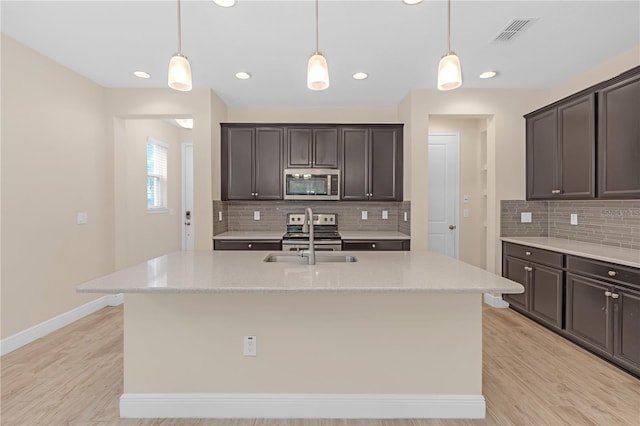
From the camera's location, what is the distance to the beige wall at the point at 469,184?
Result: 5.35 m

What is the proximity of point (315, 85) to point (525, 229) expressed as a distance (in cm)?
368

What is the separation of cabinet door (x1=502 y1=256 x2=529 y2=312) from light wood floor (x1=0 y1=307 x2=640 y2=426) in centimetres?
52

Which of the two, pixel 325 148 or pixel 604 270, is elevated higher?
pixel 325 148

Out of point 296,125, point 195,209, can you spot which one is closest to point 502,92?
point 296,125

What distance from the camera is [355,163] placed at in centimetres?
482

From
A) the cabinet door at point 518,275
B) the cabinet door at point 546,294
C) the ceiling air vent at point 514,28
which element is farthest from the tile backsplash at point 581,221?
the ceiling air vent at point 514,28

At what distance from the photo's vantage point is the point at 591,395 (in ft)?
7.75

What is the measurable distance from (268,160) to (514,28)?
3162 mm

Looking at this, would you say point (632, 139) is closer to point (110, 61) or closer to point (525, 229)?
point (525, 229)

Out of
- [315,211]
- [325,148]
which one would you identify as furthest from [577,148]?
[315,211]

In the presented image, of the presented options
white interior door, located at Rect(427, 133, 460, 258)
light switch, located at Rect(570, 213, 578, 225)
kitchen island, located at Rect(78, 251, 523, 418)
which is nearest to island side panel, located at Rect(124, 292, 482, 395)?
kitchen island, located at Rect(78, 251, 523, 418)

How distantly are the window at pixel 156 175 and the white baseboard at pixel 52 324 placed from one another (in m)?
1.57

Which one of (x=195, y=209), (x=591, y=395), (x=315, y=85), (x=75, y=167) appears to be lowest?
(x=591, y=395)

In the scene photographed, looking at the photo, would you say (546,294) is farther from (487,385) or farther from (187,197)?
(187,197)
